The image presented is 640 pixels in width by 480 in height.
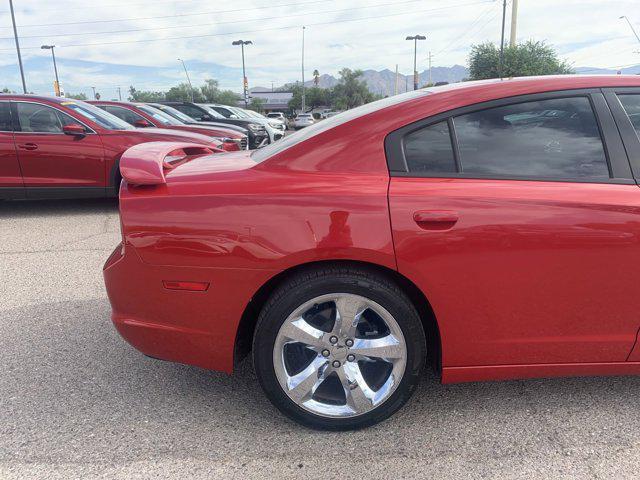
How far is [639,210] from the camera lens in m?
2.10

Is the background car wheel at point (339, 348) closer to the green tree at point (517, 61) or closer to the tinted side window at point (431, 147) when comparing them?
the tinted side window at point (431, 147)

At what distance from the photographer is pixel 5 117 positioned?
669 cm

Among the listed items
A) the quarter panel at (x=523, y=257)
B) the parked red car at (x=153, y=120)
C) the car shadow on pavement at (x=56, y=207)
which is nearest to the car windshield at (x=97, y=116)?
the car shadow on pavement at (x=56, y=207)

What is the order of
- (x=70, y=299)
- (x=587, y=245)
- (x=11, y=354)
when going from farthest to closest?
1. (x=70, y=299)
2. (x=11, y=354)
3. (x=587, y=245)

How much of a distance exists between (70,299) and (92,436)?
186 cm

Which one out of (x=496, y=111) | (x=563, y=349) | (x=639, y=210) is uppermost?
(x=496, y=111)

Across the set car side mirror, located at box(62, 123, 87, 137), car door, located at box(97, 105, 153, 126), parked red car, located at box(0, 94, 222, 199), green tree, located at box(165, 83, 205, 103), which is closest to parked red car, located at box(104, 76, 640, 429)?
parked red car, located at box(0, 94, 222, 199)

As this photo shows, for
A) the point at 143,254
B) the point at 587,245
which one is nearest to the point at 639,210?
the point at 587,245

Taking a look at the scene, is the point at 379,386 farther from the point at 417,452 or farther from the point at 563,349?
the point at 563,349

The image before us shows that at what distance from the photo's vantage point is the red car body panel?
6.84 ft

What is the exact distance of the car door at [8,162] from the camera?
6590 millimetres

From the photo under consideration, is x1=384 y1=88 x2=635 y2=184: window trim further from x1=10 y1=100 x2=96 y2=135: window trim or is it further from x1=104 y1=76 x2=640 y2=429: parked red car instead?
x1=10 y1=100 x2=96 y2=135: window trim

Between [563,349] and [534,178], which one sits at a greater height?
[534,178]

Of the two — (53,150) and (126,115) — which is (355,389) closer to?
(53,150)
